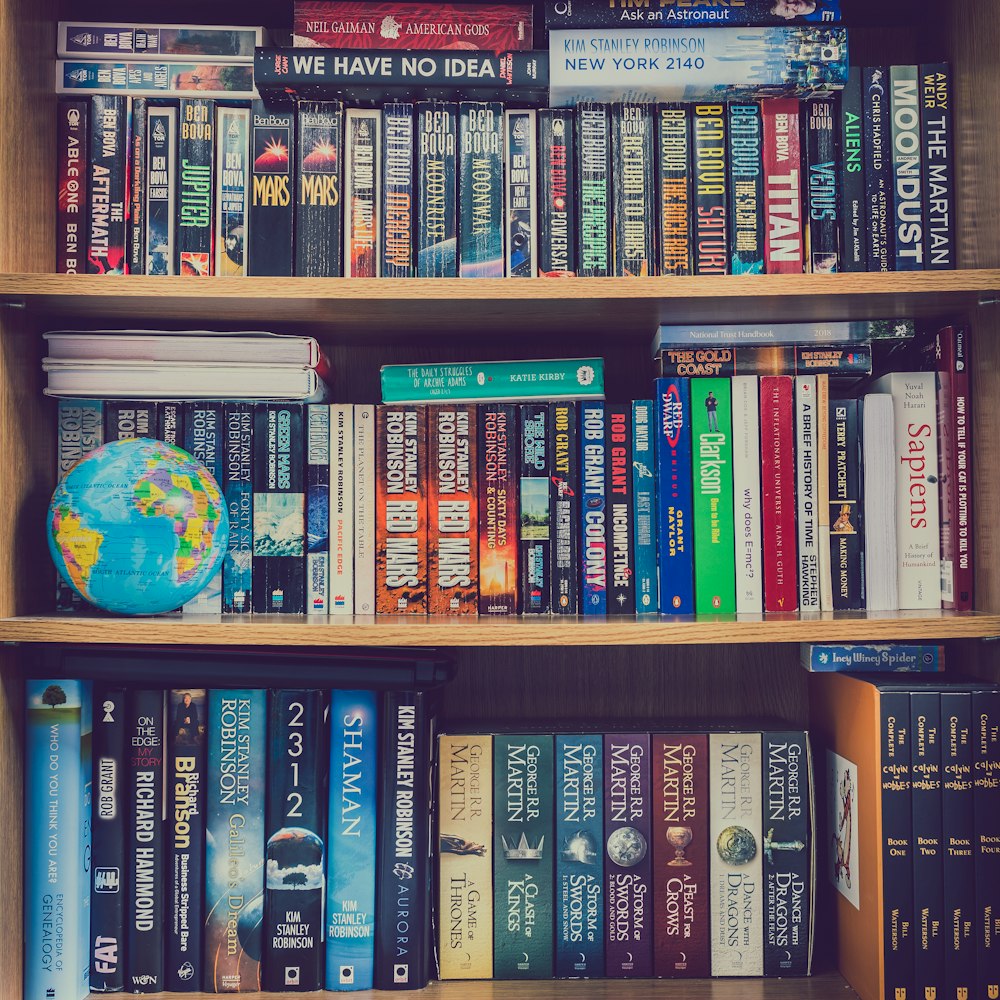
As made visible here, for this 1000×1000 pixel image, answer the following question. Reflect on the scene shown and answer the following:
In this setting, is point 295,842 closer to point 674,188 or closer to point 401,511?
point 401,511

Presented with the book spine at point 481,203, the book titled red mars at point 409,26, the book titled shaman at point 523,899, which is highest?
the book titled red mars at point 409,26

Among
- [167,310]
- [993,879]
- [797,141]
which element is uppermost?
[797,141]

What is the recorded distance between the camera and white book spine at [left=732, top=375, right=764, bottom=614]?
993mm

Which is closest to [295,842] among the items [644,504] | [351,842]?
[351,842]

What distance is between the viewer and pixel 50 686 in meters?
0.97

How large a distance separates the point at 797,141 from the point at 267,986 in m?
1.07

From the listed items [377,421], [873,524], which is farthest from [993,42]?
[377,421]

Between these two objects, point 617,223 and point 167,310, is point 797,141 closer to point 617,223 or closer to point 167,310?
point 617,223

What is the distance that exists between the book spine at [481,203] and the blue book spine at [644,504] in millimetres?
222

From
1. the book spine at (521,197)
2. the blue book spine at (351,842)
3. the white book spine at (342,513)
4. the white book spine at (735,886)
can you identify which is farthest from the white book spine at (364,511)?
the white book spine at (735,886)

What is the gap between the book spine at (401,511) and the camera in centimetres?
101

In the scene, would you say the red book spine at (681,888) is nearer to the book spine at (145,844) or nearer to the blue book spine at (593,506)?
the blue book spine at (593,506)

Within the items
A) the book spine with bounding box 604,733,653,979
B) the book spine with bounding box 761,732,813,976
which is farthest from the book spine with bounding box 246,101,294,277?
the book spine with bounding box 761,732,813,976

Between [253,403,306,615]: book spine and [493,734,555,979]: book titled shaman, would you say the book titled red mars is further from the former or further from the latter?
[493,734,555,979]: book titled shaman
